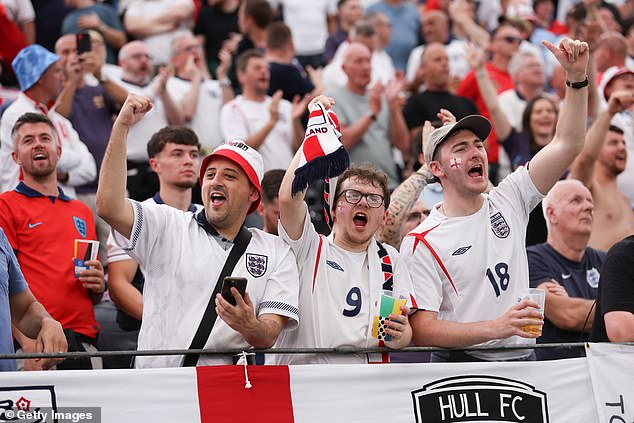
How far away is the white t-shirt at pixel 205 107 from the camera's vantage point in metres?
11.0

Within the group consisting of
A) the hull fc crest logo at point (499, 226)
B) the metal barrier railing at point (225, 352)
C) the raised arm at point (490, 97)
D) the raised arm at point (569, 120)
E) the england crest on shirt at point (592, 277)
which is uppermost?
the raised arm at point (490, 97)

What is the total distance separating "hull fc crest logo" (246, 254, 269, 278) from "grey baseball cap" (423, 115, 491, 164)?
1358mm

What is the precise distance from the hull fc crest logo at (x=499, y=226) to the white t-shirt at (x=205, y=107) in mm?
5171

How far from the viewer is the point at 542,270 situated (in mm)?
7414

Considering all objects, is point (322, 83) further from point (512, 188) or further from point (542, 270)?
point (512, 188)

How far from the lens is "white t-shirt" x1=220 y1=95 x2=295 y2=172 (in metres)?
10.5

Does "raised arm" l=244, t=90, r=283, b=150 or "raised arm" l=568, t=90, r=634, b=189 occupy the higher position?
"raised arm" l=244, t=90, r=283, b=150

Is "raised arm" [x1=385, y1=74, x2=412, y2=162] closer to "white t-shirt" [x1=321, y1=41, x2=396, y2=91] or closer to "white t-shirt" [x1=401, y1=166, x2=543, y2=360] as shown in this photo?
"white t-shirt" [x1=321, y1=41, x2=396, y2=91]

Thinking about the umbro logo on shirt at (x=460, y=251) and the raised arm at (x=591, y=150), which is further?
the raised arm at (x=591, y=150)

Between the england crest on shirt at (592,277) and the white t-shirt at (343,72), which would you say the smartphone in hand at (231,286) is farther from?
the white t-shirt at (343,72)

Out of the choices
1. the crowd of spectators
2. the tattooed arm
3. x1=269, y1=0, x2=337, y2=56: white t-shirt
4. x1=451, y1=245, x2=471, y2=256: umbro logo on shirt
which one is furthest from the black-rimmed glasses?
x1=269, y1=0, x2=337, y2=56: white t-shirt

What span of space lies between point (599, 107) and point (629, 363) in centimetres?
609

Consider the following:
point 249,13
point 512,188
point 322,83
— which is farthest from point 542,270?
point 249,13

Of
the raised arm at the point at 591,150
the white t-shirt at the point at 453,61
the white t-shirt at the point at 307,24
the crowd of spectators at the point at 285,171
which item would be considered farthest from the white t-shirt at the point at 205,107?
the raised arm at the point at 591,150
